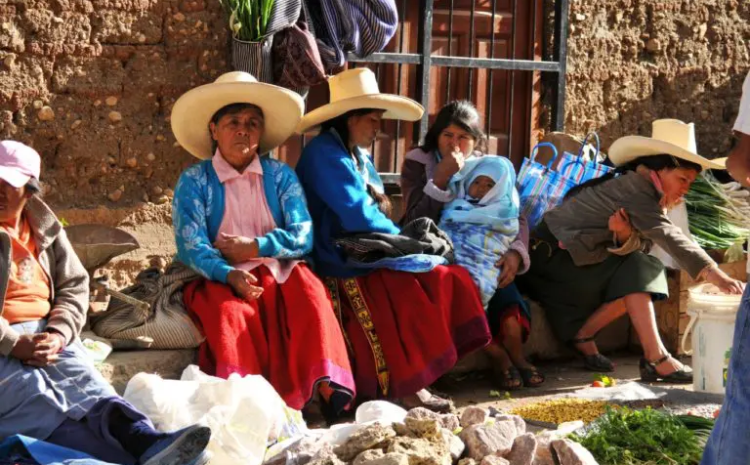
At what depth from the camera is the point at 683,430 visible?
4793mm

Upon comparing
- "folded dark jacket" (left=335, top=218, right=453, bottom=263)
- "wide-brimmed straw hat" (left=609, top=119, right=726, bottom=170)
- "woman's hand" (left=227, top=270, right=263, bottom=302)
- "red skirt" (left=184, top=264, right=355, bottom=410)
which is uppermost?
"wide-brimmed straw hat" (left=609, top=119, right=726, bottom=170)

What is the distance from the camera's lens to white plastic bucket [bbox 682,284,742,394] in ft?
19.1

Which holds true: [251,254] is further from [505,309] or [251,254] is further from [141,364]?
[505,309]

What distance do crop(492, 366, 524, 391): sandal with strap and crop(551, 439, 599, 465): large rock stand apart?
5.76 ft

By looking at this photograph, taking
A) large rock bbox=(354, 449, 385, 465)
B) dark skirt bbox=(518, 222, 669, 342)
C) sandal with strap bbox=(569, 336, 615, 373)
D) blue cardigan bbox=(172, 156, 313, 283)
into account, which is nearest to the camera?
large rock bbox=(354, 449, 385, 465)

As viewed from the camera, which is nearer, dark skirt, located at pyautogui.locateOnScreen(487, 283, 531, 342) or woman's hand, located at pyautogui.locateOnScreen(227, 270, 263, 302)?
woman's hand, located at pyautogui.locateOnScreen(227, 270, 263, 302)

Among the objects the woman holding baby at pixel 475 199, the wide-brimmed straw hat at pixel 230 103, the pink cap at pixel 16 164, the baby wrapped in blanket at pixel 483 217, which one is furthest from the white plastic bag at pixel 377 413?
the pink cap at pixel 16 164

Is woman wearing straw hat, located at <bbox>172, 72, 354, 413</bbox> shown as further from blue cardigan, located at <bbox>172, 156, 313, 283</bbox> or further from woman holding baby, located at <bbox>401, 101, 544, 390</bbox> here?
woman holding baby, located at <bbox>401, 101, 544, 390</bbox>

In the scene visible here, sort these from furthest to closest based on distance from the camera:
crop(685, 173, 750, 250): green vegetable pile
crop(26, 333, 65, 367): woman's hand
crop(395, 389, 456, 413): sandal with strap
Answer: crop(685, 173, 750, 250): green vegetable pile → crop(395, 389, 456, 413): sandal with strap → crop(26, 333, 65, 367): woman's hand

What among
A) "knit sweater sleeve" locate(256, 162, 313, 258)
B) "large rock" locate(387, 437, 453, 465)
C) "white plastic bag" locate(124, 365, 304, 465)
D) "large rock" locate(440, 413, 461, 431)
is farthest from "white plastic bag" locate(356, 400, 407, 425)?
"knit sweater sleeve" locate(256, 162, 313, 258)

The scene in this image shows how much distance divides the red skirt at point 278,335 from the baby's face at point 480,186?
1.14 m

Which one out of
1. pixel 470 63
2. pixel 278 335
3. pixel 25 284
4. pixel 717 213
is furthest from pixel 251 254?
pixel 717 213

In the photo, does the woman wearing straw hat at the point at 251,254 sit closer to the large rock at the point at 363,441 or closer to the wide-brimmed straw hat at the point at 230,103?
the wide-brimmed straw hat at the point at 230,103

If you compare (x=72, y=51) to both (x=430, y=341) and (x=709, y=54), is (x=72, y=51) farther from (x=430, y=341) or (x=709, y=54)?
(x=709, y=54)
